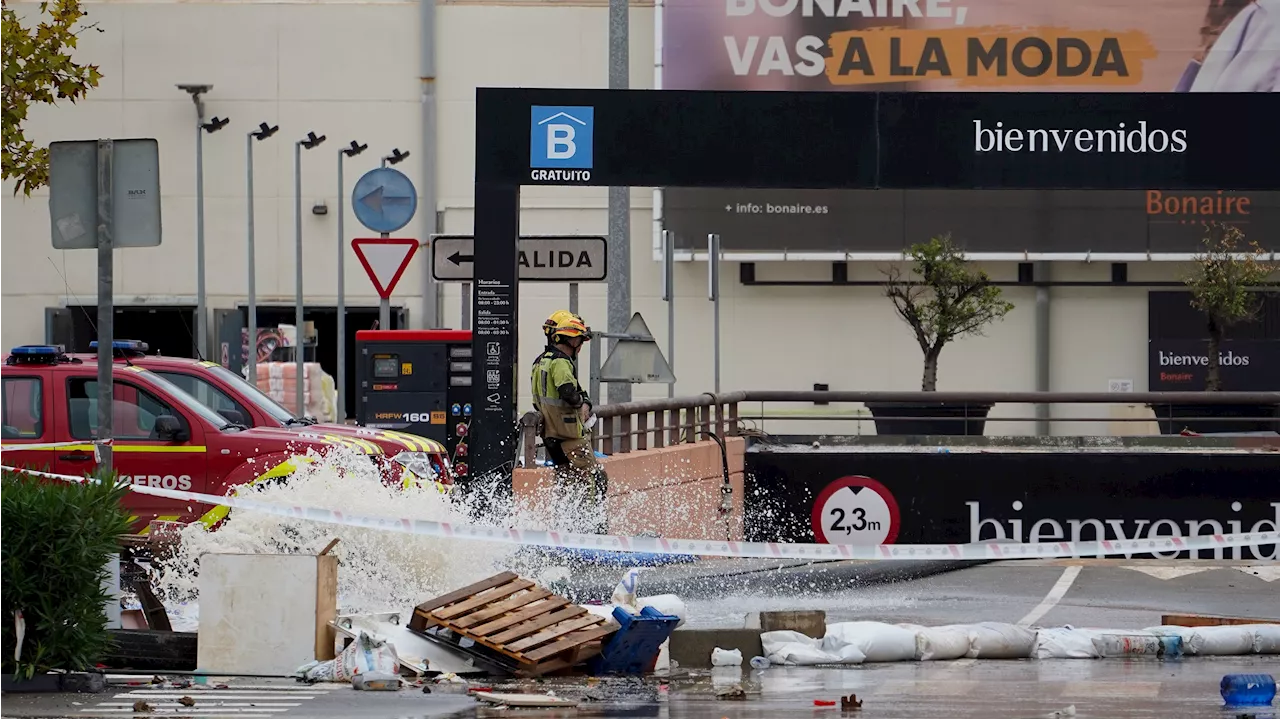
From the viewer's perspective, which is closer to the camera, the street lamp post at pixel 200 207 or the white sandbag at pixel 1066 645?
the white sandbag at pixel 1066 645

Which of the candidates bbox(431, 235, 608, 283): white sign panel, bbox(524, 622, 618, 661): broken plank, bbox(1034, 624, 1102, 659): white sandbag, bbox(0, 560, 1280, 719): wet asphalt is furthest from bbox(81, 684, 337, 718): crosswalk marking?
bbox(431, 235, 608, 283): white sign panel

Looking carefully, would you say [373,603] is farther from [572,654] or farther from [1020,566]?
[1020,566]

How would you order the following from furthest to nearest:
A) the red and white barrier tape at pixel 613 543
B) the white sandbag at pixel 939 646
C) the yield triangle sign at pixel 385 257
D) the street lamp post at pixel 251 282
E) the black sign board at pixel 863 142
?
the street lamp post at pixel 251 282 → the yield triangle sign at pixel 385 257 → the black sign board at pixel 863 142 → the red and white barrier tape at pixel 613 543 → the white sandbag at pixel 939 646

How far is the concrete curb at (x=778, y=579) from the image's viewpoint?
1309 centimetres

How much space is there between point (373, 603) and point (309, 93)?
28.3 metres

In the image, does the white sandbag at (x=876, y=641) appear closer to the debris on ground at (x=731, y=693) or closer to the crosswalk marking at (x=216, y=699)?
the debris on ground at (x=731, y=693)

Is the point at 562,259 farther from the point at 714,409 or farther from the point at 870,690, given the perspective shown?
the point at 870,690

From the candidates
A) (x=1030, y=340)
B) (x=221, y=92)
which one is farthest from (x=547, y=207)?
(x=1030, y=340)

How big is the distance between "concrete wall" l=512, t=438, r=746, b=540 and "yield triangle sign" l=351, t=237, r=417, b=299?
3.72 metres

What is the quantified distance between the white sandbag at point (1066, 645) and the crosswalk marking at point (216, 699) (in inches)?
161

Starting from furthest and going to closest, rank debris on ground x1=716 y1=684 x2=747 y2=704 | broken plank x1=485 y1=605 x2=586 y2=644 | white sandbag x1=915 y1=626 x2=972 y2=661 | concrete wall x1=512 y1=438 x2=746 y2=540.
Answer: concrete wall x1=512 y1=438 x2=746 y2=540, white sandbag x1=915 y1=626 x2=972 y2=661, broken plank x1=485 y1=605 x2=586 y2=644, debris on ground x1=716 y1=684 x2=747 y2=704

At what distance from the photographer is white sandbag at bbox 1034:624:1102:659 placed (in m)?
10.4

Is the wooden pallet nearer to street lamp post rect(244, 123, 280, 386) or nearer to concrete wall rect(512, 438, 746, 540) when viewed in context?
concrete wall rect(512, 438, 746, 540)

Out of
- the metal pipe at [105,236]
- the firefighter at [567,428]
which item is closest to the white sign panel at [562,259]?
the firefighter at [567,428]
